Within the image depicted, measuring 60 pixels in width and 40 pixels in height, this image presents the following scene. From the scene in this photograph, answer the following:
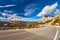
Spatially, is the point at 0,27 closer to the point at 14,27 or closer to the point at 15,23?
the point at 15,23

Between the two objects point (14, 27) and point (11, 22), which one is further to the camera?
point (14, 27)

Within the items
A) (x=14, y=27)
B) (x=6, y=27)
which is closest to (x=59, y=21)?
(x=14, y=27)

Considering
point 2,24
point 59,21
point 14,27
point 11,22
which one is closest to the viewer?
point 2,24

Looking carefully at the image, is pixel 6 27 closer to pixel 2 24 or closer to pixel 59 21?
pixel 2 24

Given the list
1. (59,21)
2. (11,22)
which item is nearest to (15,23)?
(11,22)

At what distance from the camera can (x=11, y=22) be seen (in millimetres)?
29203

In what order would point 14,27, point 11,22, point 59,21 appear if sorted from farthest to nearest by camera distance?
point 59,21 → point 14,27 → point 11,22

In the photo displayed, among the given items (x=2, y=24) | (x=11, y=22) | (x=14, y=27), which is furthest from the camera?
(x=14, y=27)

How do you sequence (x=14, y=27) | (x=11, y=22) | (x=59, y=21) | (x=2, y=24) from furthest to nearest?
1. (x=59, y=21)
2. (x=14, y=27)
3. (x=11, y=22)
4. (x=2, y=24)

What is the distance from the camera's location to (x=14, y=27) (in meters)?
33.3

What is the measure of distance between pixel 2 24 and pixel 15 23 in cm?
300

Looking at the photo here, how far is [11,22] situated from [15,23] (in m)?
0.65

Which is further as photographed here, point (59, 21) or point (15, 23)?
point (59, 21)

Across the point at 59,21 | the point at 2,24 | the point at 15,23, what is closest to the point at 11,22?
the point at 15,23
